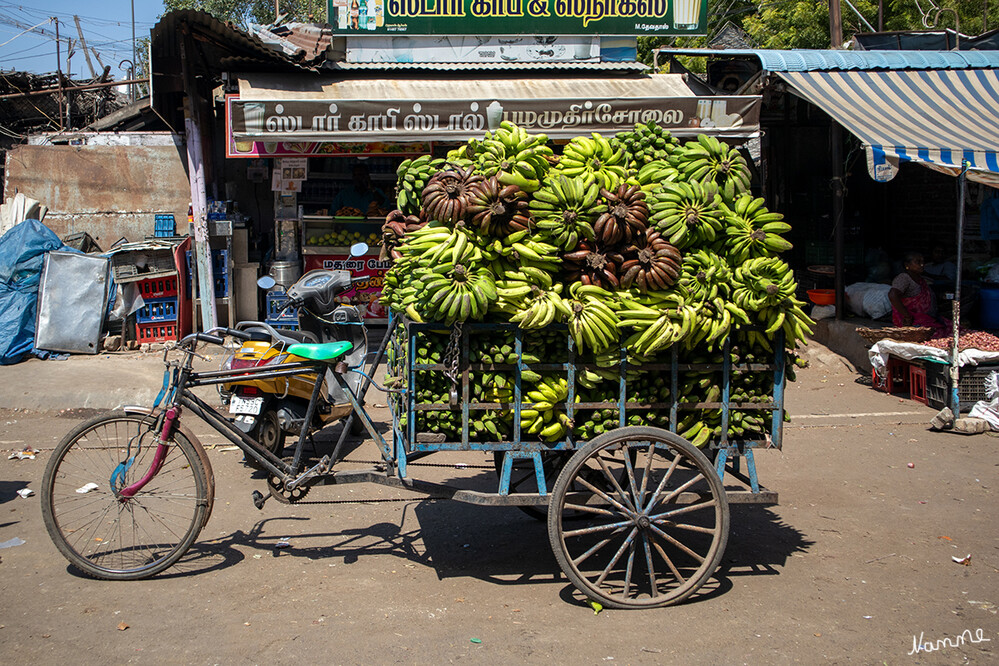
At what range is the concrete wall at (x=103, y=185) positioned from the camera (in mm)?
9719

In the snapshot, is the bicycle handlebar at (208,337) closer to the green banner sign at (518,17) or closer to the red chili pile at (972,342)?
the green banner sign at (518,17)

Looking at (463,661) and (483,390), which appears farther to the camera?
(483,390)

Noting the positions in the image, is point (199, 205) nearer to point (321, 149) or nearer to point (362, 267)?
point (321, 149)

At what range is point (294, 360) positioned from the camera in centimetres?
526

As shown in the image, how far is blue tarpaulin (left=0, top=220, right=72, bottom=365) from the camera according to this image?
8367mm

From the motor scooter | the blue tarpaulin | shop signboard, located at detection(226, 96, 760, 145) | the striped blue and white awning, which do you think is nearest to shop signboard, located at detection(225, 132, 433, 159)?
shop signboard, located at detection(226, 96, 760, 145)

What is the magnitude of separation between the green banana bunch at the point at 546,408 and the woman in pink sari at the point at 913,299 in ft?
20.3

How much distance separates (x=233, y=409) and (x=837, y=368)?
6.86 meters

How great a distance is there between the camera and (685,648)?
10.9ft

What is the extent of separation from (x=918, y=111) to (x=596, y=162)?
618 cm

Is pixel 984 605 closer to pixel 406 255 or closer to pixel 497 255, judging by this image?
pixel 497 255

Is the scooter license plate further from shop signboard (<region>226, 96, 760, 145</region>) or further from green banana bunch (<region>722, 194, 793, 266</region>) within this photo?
shop signboard (<region>226, 96, 760, 145</region>)

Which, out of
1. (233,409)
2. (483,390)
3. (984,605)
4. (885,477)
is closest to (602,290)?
(483,390)

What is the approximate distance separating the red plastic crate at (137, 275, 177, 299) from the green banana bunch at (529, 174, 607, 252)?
6.78 m
